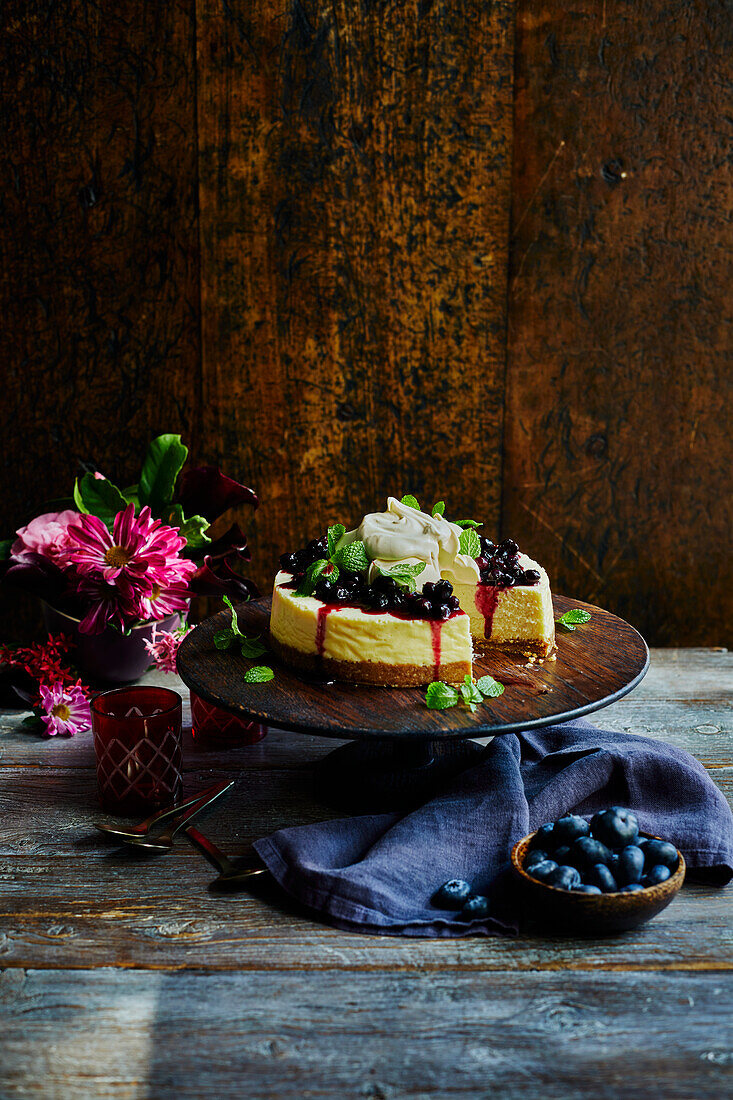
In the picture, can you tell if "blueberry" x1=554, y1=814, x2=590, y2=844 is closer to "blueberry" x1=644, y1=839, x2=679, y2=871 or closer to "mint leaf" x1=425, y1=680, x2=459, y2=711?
"blueberry" x1=644, y1=839, x2=679, y2=871

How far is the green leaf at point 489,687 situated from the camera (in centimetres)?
149

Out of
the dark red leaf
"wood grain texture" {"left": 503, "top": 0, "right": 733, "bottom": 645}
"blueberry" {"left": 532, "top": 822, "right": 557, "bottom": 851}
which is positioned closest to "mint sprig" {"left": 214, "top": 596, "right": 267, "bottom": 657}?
the dark red leaf

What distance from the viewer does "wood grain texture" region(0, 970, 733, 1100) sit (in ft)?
3.27

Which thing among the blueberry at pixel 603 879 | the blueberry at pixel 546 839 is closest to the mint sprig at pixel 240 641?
the blueberry at pixel 546 839

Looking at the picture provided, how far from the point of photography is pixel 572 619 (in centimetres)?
182

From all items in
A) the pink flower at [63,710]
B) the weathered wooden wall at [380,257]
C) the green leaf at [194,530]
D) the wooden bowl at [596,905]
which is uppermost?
the weathered wooden wall at [380,257]

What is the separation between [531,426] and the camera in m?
2.74

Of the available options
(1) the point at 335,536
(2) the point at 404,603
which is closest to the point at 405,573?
(2) the point at 404,603

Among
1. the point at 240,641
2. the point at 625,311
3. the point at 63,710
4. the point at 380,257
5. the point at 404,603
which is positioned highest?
the point at 380,257

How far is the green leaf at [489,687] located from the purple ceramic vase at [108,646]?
0.81m

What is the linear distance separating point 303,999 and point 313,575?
73 cm

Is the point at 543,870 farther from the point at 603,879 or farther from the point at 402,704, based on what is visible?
the point at 402,704

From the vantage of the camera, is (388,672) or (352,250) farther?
(352,250)

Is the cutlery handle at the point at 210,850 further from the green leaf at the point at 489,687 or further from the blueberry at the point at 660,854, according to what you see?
the blueberry at the point at 660,854
